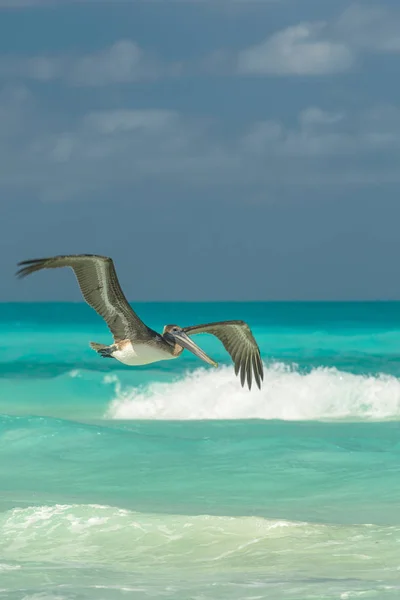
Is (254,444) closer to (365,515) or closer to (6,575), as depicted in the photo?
(365,515)

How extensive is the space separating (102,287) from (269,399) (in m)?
13.5

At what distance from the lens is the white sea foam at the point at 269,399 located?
21828 millimetres

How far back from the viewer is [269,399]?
74.1 feet

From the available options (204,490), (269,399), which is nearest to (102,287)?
(204,490)

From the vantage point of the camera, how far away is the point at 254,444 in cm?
1683

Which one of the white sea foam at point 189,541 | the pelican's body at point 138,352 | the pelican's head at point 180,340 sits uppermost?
the pelican's head at point 180,340

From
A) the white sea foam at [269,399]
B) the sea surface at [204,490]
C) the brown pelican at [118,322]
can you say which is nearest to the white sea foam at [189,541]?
the sea surface at [204,490]

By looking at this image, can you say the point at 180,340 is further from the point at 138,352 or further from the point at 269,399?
the point at 269,399

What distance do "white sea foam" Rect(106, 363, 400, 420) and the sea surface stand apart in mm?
56

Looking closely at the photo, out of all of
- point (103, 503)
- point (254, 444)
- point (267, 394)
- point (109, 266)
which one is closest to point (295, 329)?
point (267, 394)

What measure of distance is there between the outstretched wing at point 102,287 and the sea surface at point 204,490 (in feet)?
6.99

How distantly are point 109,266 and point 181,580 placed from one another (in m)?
2.70

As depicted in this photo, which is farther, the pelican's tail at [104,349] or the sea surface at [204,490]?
the pelican's tail at [104,349]

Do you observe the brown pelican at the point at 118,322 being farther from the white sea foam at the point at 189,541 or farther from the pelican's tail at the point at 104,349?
the white sea foam at the point at 189,541
